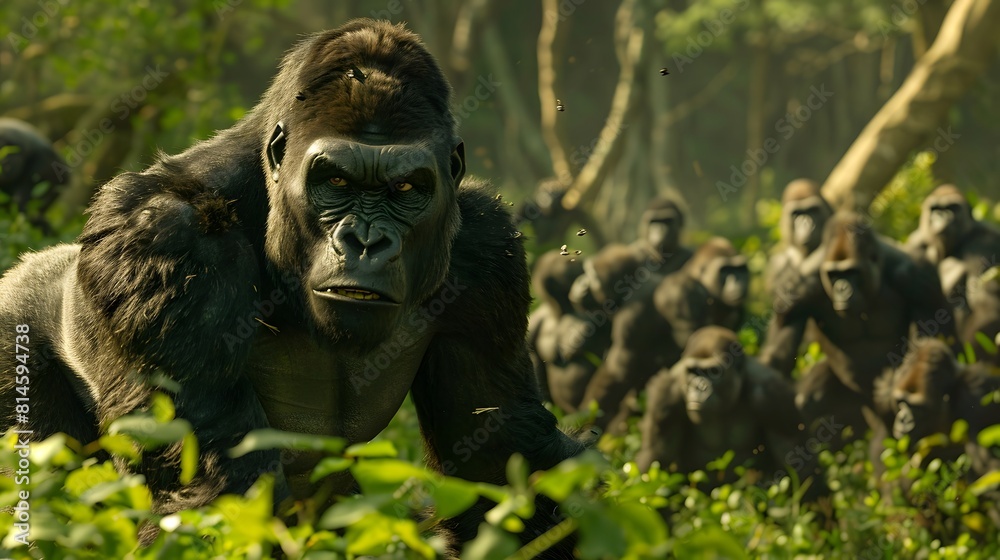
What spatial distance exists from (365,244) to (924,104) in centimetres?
972

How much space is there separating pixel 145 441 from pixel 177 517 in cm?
10

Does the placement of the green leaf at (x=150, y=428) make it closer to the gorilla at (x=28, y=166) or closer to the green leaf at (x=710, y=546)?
the green leaf at (x=710, y=546)

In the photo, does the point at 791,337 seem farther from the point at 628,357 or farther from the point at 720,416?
the point at 720,416

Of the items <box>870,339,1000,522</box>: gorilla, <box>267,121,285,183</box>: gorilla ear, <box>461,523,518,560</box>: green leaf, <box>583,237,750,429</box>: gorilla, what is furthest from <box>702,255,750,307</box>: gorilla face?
<box>461,523,518,560</box>: green leaf

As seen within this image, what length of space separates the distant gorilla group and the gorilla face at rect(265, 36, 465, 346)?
4.23 m

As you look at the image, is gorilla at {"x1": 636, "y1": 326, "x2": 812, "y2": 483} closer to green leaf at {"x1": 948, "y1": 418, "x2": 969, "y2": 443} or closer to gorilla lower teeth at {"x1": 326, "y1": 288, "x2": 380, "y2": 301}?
green leaf at {"x1": 948, "y1": 418, "x2": 969, "y2": 443}

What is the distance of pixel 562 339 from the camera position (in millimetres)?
9445

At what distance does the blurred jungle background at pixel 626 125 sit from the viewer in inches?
73.1

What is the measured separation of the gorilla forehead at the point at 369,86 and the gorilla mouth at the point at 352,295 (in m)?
0.44

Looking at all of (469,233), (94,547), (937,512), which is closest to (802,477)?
(937,512)

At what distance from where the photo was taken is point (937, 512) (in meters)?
6.87

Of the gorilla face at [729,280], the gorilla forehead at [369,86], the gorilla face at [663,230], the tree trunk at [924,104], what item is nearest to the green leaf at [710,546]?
the gorilla forehead at [369,86]

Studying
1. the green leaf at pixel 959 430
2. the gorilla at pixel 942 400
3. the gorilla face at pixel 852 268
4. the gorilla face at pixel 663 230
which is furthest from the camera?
the gorilla face at pixel 663 230

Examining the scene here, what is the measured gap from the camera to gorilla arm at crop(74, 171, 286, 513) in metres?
3.15
